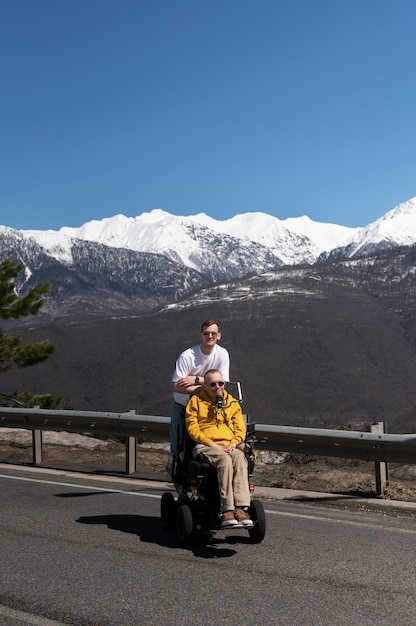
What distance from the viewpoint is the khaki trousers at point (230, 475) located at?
242 inches

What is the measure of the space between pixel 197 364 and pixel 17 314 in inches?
835

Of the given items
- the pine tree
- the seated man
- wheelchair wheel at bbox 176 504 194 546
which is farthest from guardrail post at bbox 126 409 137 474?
the pine tree

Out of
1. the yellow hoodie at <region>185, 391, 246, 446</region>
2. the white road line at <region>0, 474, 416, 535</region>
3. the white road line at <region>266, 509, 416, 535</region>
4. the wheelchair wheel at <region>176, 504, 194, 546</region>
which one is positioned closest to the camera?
the wheelchair wheel at <region>176, 504, 194, 546</region>

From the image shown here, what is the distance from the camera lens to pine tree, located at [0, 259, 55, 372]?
2677cm

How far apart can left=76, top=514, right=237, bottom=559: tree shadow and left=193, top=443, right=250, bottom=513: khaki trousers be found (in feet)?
1.29

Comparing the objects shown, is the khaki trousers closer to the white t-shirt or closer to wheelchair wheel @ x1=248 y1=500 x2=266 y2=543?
wheelchair wheel @ x1=248 y1=500 x2=266 y2=543

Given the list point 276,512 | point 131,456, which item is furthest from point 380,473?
point 131,456

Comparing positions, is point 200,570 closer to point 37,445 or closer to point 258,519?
point 258,519

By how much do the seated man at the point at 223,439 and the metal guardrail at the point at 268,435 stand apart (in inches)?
96.8

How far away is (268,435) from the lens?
9891 millimetres

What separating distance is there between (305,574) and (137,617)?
4.39 ft

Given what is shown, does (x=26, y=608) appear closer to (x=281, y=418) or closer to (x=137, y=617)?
(x=137, y=617)

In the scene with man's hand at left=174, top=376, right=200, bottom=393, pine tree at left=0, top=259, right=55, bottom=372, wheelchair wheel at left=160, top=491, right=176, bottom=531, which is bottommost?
wheelchair wheel at left=160, top=491, right=176, bottom=531

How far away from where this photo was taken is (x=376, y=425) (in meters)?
9.05
